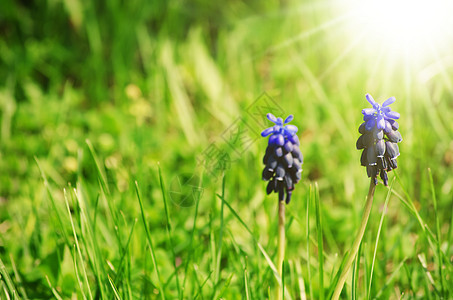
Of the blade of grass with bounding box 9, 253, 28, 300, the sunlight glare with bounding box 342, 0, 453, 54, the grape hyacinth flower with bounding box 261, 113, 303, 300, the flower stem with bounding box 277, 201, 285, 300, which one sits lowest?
the blade of grass with bounding box 9, 253, 28, 300

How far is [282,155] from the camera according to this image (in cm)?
182

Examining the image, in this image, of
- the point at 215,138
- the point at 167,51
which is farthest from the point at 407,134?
the point at 167,51

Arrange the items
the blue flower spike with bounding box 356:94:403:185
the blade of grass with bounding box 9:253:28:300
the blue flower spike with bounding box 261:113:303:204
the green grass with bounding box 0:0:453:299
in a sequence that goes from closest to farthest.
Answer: the blue flower spike with bounding box 356:94:403:185 < the blue flower spike with bounding box 261:113:303:204 < the blade of grass with bounding box 9:253:28:300 < the green grass with bounding box 0:0:453:299

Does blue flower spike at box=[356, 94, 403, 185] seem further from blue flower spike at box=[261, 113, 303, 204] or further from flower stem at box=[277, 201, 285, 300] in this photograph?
flower stem at box=[277, 201, 285, 300]

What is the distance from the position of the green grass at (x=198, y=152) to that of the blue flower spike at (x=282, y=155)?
243 mm

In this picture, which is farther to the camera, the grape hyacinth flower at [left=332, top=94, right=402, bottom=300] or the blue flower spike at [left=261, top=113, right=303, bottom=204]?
the blue flower spike at [left=261, top=113, right=303, bottom=204]

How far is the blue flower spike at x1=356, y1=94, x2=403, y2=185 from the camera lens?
1.63 metres

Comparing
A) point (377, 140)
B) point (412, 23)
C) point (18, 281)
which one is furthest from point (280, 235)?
point (412, 23)

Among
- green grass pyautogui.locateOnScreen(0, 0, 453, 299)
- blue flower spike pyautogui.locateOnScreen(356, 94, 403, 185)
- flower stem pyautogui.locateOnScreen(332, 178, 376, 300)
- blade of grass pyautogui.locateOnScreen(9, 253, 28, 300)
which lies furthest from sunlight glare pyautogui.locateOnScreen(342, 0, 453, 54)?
blade of grass pyautogui.locateOnScreen(9, 253, 28, 300)

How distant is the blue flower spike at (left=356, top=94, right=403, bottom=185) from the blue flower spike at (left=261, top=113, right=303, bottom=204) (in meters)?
0.26

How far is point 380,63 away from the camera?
4484 mm

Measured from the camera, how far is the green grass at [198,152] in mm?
2266

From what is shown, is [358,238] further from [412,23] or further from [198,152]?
[412,23]

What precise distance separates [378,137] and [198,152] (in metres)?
2.16
